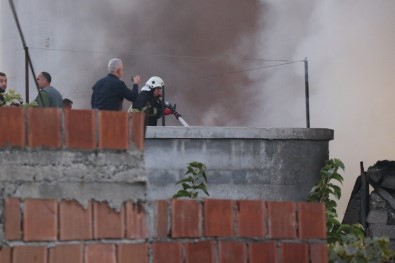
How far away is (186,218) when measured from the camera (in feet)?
12.2

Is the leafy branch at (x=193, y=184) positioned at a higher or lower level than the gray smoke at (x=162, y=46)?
lower

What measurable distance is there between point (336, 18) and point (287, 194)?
381 inches

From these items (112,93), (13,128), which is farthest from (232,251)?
(112,93)

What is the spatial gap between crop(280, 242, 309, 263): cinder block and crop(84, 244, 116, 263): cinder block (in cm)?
60

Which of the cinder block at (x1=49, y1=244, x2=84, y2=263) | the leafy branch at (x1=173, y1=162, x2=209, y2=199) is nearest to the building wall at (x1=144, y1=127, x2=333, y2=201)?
the leafy branch at (x1=173, y1=162, x2=209, y2=199)

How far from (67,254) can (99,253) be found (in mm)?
97

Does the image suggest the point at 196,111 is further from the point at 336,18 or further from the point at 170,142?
the point at 170,142

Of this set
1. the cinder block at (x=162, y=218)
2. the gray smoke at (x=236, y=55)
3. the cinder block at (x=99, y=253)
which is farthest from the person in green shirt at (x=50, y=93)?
the gray smoke at (x=236, y=55)

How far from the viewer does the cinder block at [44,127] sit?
3520mm

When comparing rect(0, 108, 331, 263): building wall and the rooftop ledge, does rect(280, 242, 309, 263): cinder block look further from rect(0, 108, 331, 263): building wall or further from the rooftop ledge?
the rooftop ledge

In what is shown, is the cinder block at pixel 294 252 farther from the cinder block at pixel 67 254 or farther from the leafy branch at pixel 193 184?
the leafy branch at pixel 193 184

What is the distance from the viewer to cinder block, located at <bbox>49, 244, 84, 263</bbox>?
3.49m

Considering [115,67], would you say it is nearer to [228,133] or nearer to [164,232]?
[228,133]

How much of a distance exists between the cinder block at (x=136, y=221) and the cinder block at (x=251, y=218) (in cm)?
33
